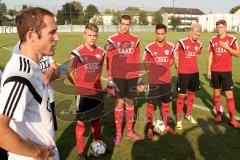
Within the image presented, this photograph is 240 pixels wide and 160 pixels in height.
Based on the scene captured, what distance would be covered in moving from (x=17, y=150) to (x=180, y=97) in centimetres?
566

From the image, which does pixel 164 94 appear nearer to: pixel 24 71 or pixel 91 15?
pixel 24 71

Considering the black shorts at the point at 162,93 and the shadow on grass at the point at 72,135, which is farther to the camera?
the black shorts at the point at 162,93

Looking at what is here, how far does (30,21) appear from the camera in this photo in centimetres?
197

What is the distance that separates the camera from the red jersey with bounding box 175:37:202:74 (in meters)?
7.12

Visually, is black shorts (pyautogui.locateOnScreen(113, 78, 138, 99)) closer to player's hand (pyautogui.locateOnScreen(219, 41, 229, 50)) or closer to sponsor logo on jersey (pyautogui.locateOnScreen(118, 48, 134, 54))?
sponsor logo on jersey (pyautogui.locateOnScreen(118, 48, 134, 54))

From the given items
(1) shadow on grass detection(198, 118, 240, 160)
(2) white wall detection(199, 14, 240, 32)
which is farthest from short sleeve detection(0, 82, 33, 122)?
(2) white wall detection(199, 14, 240, 32)

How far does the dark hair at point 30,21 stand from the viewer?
1.97 metres

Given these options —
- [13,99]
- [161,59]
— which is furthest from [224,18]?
[13,99]

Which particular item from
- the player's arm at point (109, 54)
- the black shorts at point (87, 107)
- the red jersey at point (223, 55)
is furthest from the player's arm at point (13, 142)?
the red jersey at point (223, 55)

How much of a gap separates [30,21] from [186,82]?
18.4 ft

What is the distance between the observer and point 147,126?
703 cm

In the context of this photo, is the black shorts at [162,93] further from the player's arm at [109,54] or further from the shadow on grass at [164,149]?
the player's arm at [109,54]

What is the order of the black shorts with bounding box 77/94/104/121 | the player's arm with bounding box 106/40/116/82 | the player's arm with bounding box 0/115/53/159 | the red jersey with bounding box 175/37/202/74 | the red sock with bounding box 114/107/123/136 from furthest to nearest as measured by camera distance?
the red jersey with bounding box 175/37/202/74
the player's arm with bounding box 106/40/116/82
the red sock with bounding box 114/107/123/136
the black shorts with bounding box 77/94/104/121
the player's arm with bounding box 0/115/53/159

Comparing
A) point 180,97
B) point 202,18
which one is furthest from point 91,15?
point 180,97
